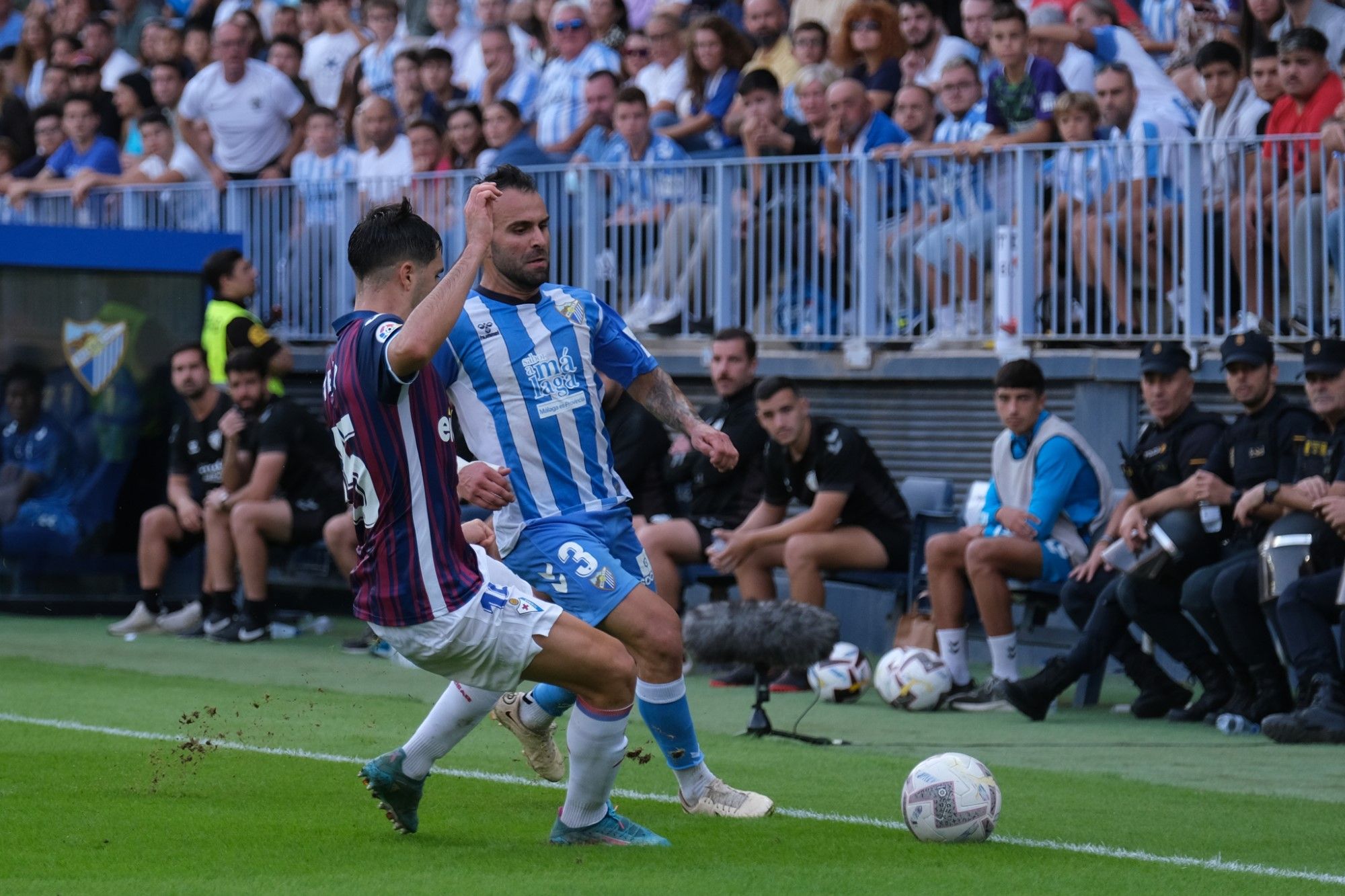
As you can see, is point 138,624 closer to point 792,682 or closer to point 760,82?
point 792,682

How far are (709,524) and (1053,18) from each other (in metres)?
4.55

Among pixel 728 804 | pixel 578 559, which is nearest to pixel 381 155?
pixel 578 559

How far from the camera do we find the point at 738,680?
11.6 m

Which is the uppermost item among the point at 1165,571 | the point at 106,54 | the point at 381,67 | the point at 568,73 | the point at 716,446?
the point at 106,54

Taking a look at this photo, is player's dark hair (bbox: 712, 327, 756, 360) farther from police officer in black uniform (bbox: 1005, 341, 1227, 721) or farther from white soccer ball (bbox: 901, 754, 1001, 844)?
white soccer ball (bbox: 901, 754, 1001, 844)

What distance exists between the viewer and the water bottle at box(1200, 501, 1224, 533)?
9977mm

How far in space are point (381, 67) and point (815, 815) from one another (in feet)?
40.9

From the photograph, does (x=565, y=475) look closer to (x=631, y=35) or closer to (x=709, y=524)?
(x=709, y=524)

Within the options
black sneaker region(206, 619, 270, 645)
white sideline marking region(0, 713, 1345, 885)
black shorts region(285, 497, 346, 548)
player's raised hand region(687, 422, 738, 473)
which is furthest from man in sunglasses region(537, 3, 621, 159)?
player's raised hand region(687, 422, 738, 473)

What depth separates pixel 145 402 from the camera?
15531 mm

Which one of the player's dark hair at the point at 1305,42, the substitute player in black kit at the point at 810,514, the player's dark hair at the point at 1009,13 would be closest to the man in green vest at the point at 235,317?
the substitute player in black kit at the point at 810,514

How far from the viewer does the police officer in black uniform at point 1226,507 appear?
9.82 metres

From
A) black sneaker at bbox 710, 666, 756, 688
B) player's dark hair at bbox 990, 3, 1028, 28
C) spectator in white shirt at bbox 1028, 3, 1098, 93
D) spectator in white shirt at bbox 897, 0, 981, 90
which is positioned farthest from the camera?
spectator in white shirt at bbox 897, 0, 981, 90

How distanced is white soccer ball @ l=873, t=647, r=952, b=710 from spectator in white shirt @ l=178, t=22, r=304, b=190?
9245 mm
